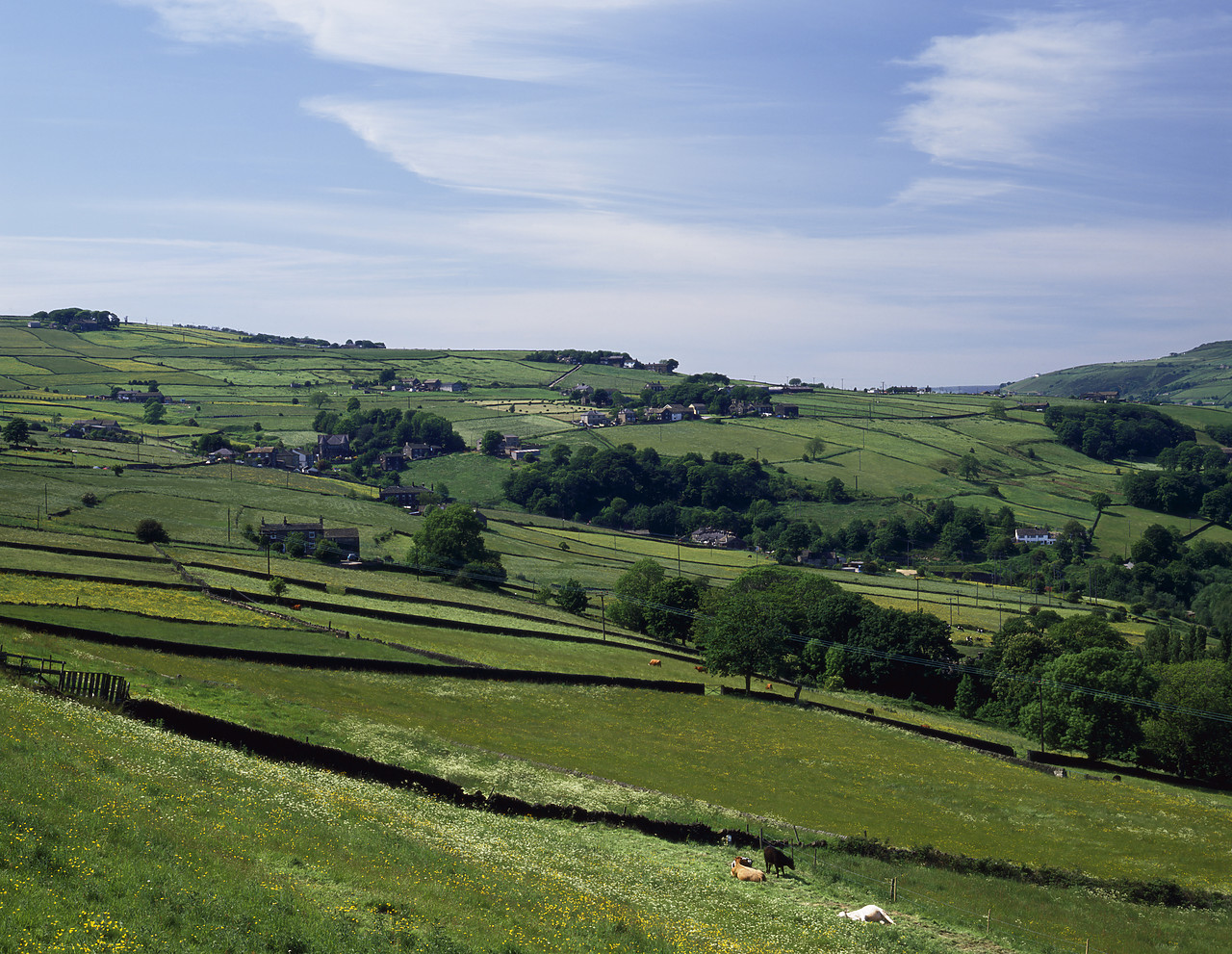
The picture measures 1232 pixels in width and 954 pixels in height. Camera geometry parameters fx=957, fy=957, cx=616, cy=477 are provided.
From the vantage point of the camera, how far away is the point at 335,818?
27.3m

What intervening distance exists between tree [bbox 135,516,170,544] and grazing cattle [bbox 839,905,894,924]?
7719 centimetres

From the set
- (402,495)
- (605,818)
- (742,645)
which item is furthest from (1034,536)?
(605,818)

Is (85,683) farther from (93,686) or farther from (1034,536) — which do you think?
(1034,536)

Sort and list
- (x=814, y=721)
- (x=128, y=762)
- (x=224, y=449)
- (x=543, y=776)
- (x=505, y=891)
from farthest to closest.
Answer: (x=224, y=449), (x=814, y=721), (x=543, y=776), (x=128, y=762), (x=505, y=891)

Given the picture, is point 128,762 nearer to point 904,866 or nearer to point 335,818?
point 335,818

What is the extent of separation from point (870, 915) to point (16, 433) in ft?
476

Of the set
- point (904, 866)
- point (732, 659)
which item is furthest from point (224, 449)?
point (904, 866)

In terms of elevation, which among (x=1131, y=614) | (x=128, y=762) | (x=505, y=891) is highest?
(x=128, y=762)

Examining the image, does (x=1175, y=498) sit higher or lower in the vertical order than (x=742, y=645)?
higher

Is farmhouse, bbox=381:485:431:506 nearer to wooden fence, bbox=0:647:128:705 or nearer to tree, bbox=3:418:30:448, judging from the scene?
tree, bbox=3:418:30:448

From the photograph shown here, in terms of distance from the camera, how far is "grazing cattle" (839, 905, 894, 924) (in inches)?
1141

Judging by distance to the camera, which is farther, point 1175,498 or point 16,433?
point 1175,498

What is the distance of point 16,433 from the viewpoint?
13775 cm

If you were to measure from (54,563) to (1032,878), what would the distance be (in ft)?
220
